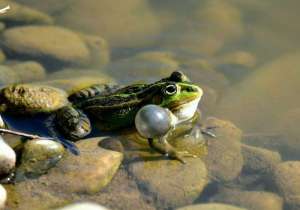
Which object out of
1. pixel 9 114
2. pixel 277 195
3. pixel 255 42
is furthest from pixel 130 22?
pixel 277 195

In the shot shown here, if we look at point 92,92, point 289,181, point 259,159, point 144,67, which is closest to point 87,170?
point 92,92

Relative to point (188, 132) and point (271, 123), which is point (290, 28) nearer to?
point (271, 123)

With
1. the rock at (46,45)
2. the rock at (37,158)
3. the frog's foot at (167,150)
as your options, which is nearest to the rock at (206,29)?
the rock at (46,45)

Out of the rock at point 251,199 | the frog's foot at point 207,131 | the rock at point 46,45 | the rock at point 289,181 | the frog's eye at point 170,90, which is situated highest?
the frog's eye at point 170,90

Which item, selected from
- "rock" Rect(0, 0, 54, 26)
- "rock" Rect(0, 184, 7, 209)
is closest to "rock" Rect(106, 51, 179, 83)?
"rock" Rect(0, 0, 54, 26)

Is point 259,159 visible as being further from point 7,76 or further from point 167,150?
point 7,76

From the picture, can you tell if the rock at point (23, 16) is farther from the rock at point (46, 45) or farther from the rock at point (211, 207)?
the rock at point (211, 207)

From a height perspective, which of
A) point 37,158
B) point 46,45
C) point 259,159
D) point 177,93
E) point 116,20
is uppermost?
point 177,93

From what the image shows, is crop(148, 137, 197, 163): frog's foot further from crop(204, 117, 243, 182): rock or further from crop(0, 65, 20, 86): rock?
crop(0, 65, 20, 86): rock
